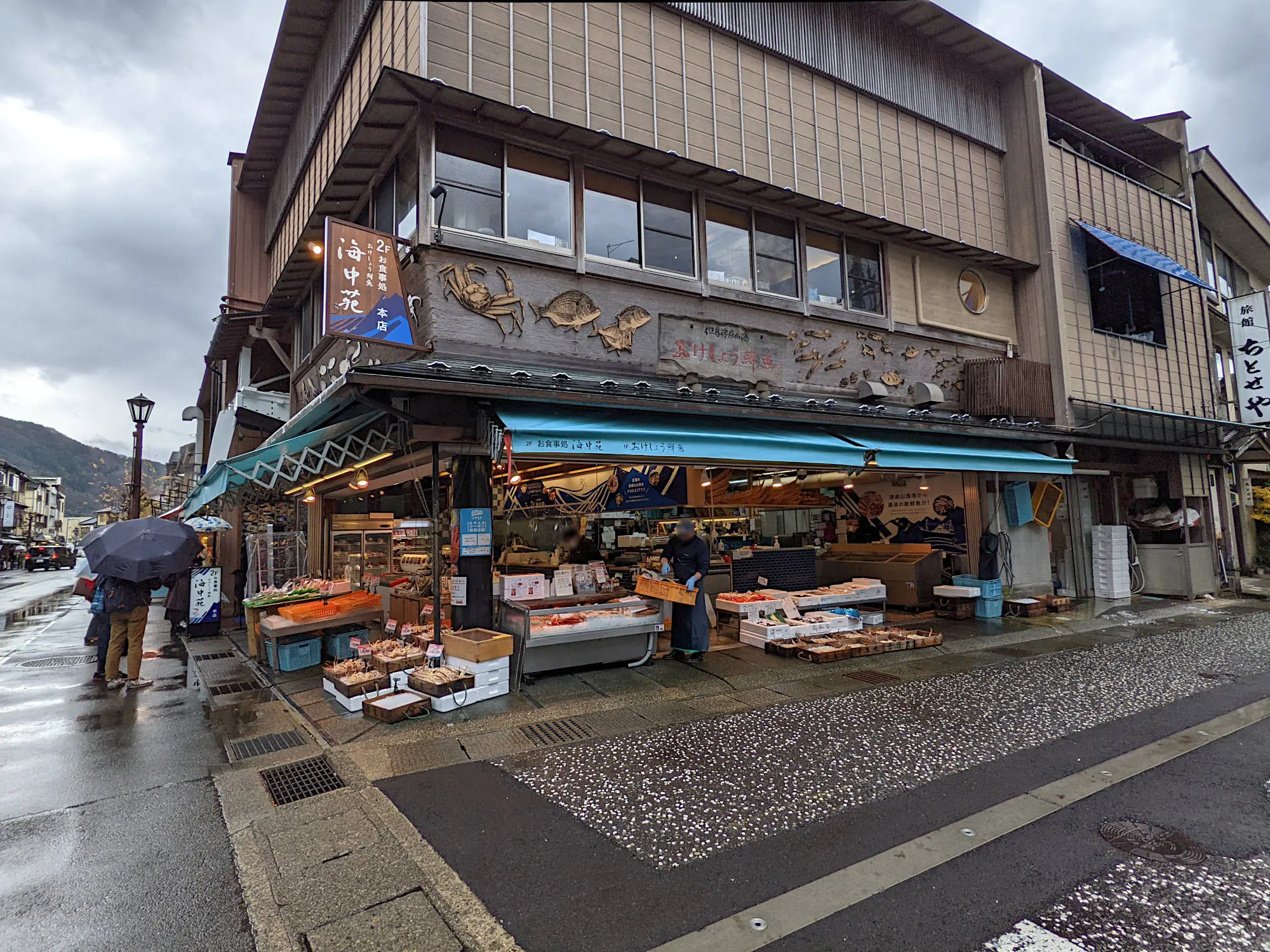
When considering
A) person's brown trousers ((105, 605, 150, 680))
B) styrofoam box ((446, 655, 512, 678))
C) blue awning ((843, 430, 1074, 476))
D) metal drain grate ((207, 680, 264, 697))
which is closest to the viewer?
styrofoam box ((446, 655, 512, 678))

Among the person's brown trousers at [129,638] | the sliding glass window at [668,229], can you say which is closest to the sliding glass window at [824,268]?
the sliding glass window at [668,229]

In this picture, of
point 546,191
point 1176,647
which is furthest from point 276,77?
point 1176,647

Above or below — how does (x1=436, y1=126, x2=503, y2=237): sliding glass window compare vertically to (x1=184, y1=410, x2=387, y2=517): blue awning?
above

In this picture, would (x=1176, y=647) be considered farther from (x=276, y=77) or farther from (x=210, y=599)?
(x=276, y=77)

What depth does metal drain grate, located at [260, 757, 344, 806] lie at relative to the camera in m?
4.97

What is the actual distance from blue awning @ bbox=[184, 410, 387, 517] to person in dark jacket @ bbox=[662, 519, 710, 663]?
4560 millimetres

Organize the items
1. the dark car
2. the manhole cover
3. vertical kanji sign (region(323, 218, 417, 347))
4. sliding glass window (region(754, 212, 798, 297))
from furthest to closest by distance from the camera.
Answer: the dark car < sliding glass window (region(754, 212, 798, 297)) < vertical kanji sign (region(323, 218, 417, 347)) < the manhole cover

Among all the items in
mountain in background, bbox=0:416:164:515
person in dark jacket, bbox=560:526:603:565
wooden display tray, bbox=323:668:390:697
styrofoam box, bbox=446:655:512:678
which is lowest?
wooden display tray, bbox=323:668:390:697

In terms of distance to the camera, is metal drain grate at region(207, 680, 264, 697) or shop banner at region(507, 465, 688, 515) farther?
shop banner at region(507, 465, 688, 515)

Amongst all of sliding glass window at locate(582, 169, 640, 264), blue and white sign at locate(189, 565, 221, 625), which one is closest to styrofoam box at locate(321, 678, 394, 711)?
sliding glass window at locate(582, 169, 640, 264)

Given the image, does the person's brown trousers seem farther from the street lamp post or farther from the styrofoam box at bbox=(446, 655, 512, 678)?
the street lamp post

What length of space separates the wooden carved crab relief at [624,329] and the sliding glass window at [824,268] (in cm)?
404

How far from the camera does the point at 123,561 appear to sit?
26.5 ft

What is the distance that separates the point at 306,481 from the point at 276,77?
29.7 ft
